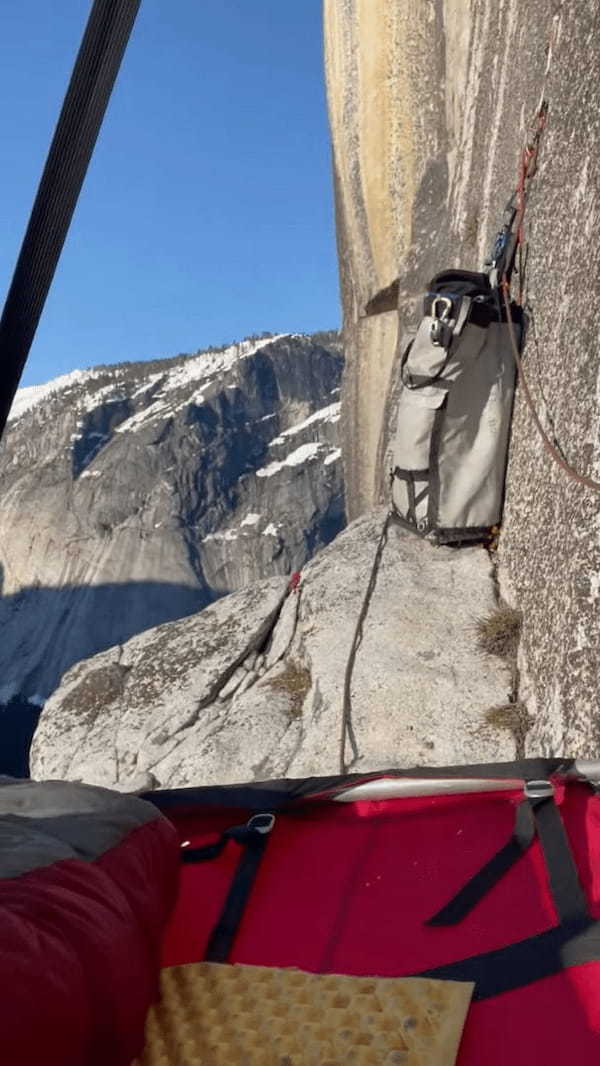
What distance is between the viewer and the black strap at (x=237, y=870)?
265cm

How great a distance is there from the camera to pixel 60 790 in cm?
276

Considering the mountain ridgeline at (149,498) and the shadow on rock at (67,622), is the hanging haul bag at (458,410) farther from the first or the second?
the shadow on rock at (67,622)

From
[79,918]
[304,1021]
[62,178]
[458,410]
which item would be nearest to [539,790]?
[304,1021]

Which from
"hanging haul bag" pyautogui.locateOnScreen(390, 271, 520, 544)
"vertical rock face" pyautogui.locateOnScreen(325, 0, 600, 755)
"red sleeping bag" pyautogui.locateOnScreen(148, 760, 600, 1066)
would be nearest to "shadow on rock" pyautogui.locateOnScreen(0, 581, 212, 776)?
"vertical rock face" pyautogui.locateOnScreen(325, 0, 600, 755)

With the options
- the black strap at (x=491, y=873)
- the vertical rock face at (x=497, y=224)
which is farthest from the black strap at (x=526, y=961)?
the vertical rock face at (x=497, y=224)

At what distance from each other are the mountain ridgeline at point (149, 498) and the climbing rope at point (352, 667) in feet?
319

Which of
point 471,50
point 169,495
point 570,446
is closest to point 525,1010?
point 570,446

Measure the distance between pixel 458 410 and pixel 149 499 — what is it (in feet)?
383

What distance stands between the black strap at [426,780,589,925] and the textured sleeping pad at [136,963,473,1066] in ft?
1.44

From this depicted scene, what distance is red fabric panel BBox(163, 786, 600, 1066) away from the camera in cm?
211

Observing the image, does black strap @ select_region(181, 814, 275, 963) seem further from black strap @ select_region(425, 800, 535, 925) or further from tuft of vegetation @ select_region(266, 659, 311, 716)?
tuft of vegetation @ select_region(266, 659, 311, 716)

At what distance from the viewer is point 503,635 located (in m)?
6.58

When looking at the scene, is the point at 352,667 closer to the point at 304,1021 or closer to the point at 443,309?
the point at 443,309

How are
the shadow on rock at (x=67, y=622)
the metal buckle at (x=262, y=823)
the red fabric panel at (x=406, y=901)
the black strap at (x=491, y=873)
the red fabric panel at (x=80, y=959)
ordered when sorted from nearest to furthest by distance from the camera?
the red fabric panel at (x=80, y=959) < the red fabric panel at (x=406, y=901) < the black strap at (x=491, y=873) < the metal buckle at (x=262, y=823) < the shadow on rock at (x=67, y=622)
